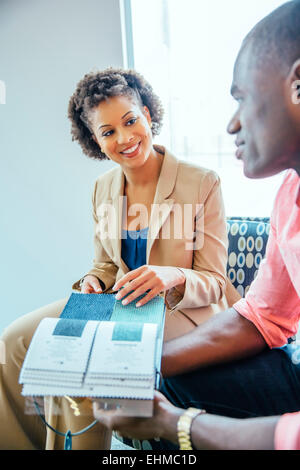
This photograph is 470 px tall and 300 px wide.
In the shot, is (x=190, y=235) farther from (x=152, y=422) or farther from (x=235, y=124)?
(x=152, y=422)

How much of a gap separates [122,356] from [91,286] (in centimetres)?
62

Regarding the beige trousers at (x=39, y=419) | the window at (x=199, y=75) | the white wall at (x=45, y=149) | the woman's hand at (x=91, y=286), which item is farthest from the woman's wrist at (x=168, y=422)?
the white wall at (x=45, y=149)

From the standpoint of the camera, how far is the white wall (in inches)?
68.7

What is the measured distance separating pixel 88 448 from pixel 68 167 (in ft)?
4.93

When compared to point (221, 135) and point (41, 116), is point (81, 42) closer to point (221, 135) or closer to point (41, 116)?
point (41, 116)

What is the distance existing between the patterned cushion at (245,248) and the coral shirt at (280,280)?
1.33 ft

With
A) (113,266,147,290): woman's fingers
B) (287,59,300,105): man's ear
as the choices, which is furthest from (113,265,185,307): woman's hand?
(287,59,300,105): man's ear

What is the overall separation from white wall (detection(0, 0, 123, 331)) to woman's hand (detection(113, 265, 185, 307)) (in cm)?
107

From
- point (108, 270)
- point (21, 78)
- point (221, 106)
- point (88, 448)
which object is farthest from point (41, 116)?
point (88, 448)

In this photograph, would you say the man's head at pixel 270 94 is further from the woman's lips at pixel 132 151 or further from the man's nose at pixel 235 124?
the woman's lips at pixel 132 151

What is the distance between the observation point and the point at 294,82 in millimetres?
590

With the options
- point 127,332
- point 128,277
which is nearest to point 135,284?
point 128,277

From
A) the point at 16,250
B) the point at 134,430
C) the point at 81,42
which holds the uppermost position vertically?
the point at 81,42
